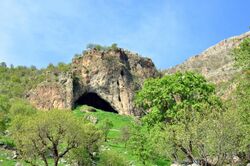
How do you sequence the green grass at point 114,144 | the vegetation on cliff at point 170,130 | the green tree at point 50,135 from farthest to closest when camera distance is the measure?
the green grass at point 114,144 → the green tree at point 50,135 → the vegetation on cliff at point 170,130

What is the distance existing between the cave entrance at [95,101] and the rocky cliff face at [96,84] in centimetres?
167

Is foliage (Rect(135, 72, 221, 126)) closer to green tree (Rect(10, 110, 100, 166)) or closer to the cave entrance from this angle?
green tree (Rect(10, 110, 100, 166))

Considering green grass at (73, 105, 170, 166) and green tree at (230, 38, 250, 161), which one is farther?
green grass at (73, 105, 170, 166)

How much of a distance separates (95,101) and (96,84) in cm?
712

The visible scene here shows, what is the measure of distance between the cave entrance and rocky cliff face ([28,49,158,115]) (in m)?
1.67

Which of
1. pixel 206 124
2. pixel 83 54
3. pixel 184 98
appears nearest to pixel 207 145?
pixel 206 124

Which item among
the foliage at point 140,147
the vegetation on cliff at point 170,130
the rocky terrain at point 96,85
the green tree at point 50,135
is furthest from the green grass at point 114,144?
the rocky terrain at point 96,85

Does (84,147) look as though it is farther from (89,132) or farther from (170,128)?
(170,128)

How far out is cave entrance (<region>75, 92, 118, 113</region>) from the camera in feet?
391

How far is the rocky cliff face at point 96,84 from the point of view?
111250 millimetres

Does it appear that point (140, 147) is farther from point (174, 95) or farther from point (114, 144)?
point (114, 144)

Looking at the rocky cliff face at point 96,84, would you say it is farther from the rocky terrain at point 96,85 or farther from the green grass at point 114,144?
the green grass at point 114,144

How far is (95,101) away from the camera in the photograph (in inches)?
4855

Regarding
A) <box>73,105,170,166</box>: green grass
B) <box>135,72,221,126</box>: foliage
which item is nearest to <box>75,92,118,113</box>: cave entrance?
<box>73,105,170,166</box>: green grass
